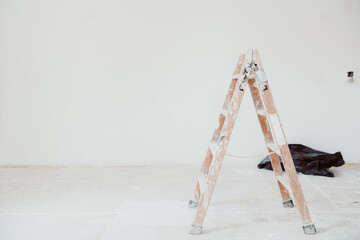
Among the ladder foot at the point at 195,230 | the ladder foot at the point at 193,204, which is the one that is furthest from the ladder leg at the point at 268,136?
the ladder foot at the point at 195,230

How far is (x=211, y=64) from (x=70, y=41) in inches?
60.7

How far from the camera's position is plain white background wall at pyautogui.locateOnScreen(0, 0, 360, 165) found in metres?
3.75

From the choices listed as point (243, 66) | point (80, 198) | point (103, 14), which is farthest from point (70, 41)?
point (243, 66)

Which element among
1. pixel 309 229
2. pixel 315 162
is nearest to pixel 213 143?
pixel 309 229

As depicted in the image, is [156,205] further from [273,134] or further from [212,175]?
[273,134]

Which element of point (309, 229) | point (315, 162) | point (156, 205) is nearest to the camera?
point (309, 229)

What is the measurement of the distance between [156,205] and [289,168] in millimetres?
975

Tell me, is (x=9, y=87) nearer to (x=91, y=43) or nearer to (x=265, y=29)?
(x=91, y=43)

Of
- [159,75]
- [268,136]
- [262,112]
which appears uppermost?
[159,75]

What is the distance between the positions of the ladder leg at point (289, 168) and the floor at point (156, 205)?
0.27 feet

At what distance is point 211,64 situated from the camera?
3.78 m

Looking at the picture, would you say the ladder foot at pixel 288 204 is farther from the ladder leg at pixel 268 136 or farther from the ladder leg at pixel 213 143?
the ladder leg at pixel 213 143

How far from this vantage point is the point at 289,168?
1982 mm

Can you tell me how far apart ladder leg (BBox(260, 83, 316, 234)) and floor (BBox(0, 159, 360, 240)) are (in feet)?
0.27
